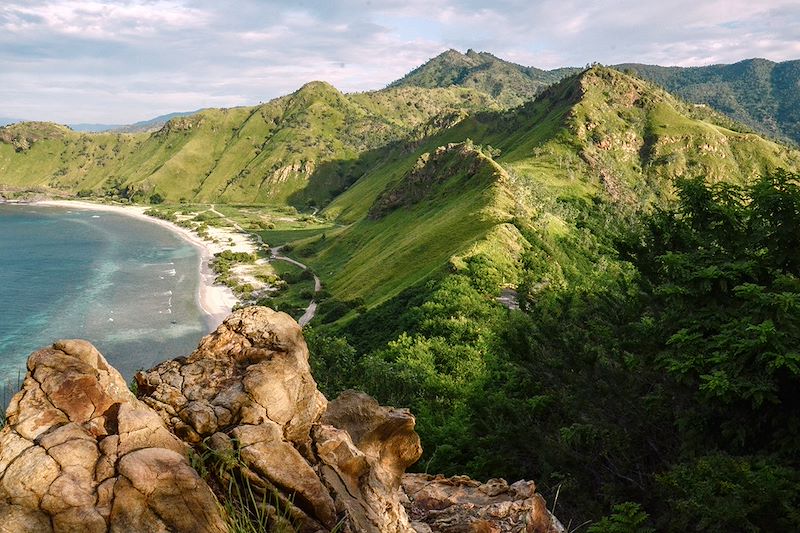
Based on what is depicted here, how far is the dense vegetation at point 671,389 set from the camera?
1933 cm

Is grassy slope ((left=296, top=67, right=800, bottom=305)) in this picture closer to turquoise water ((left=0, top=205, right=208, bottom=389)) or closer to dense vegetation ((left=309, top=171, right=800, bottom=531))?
turquoise water ((left=0, top=205, right=208, bottom=389))

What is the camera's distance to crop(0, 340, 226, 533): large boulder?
1052 cm

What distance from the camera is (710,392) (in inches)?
798

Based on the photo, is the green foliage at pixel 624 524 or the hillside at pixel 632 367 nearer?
the green foliage at pixel 624 524

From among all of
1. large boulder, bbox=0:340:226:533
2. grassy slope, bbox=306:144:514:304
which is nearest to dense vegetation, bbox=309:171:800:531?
large boulder, bbox=0:340:226:533

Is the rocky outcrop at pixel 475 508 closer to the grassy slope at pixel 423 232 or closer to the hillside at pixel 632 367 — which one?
the hillside at pixel 632 367

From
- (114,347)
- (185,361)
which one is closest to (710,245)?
(185,361)

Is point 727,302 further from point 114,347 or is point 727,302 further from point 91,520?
point 114,347

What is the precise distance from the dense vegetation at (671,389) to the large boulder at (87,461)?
1445cm

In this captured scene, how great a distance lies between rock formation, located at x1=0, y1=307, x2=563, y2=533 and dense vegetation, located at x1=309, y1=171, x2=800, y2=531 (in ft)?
21.8

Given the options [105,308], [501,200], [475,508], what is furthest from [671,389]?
[105,308]

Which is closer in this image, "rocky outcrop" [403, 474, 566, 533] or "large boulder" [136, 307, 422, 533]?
"large boulder" [136, 307, 422, 533]

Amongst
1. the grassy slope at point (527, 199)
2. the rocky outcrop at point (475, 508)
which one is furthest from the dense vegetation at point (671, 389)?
the grassy slope at point (527, 199)

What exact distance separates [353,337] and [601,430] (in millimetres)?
59120
